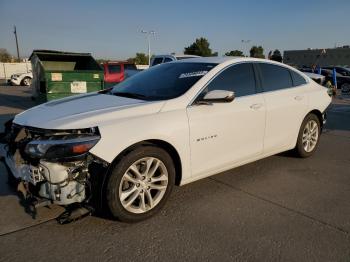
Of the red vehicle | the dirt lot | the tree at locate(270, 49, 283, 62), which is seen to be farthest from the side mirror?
the red vehicle

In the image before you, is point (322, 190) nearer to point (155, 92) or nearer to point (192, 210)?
point (192, 210)

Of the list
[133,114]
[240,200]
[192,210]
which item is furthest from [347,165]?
[133,114]

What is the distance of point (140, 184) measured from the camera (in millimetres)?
3314

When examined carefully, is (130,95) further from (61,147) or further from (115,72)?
(115,72)

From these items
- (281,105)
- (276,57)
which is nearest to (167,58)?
(276,57)

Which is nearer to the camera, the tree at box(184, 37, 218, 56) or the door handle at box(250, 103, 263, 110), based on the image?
the door handle at box(250, 103, 263, 110)

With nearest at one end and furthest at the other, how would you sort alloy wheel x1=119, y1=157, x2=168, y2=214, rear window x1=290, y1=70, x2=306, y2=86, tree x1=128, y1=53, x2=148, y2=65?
alloy wheel x1=119, y1=157, x2=168, y2=214 < rear window x1=290, y1=70, x2=306, y2=86 < tree x1=128, y1=53, x2=148, y2=65

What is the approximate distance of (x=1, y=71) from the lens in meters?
46.5

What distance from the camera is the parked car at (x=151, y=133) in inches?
117

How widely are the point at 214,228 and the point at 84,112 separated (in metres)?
1.60

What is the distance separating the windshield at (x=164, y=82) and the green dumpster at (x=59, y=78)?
230 inches

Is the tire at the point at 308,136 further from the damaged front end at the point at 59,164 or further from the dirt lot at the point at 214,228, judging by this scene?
Answer: the damaged front end at the point at 59,164

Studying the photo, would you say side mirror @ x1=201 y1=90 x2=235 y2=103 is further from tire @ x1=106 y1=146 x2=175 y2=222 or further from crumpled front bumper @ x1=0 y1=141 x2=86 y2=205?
crumpled front bumper @ x1=0 y1=141 x2=86 y2=205

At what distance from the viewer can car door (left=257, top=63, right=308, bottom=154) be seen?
14.8ft
